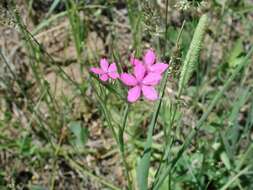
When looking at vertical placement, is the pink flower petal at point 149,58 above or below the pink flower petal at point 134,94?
above

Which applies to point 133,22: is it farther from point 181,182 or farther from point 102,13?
point 181,182

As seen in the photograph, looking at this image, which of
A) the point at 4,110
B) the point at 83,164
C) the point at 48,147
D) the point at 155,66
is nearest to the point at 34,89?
the point at 4,110

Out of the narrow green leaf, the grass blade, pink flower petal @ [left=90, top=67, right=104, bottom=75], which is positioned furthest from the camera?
the narrow green leaf

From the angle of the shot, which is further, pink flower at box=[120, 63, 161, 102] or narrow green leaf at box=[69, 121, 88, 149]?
narrow green leaf at box=[69, 121, 88, 149]

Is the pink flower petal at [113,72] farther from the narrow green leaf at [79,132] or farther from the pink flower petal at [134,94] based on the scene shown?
the narrow green leaf at [79,132]

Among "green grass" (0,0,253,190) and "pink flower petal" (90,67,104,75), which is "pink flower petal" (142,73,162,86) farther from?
"green grass" (0,0,253,190)

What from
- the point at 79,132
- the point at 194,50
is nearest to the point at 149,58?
the point at 194,50

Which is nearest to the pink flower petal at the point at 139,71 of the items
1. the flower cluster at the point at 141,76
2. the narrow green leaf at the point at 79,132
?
the flower cluster at the point at 141,76

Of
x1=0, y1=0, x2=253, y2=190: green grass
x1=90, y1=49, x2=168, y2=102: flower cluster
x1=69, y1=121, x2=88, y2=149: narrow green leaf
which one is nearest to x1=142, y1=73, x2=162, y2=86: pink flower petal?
x1=90, y1=49, x2=168, y2=102: flower cluster

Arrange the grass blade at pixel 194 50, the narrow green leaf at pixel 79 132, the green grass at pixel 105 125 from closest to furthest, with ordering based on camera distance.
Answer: the grass blade at pixel 194 50
the green grass at pixel 105 125
the narrow green leaf at pixel 79 132
